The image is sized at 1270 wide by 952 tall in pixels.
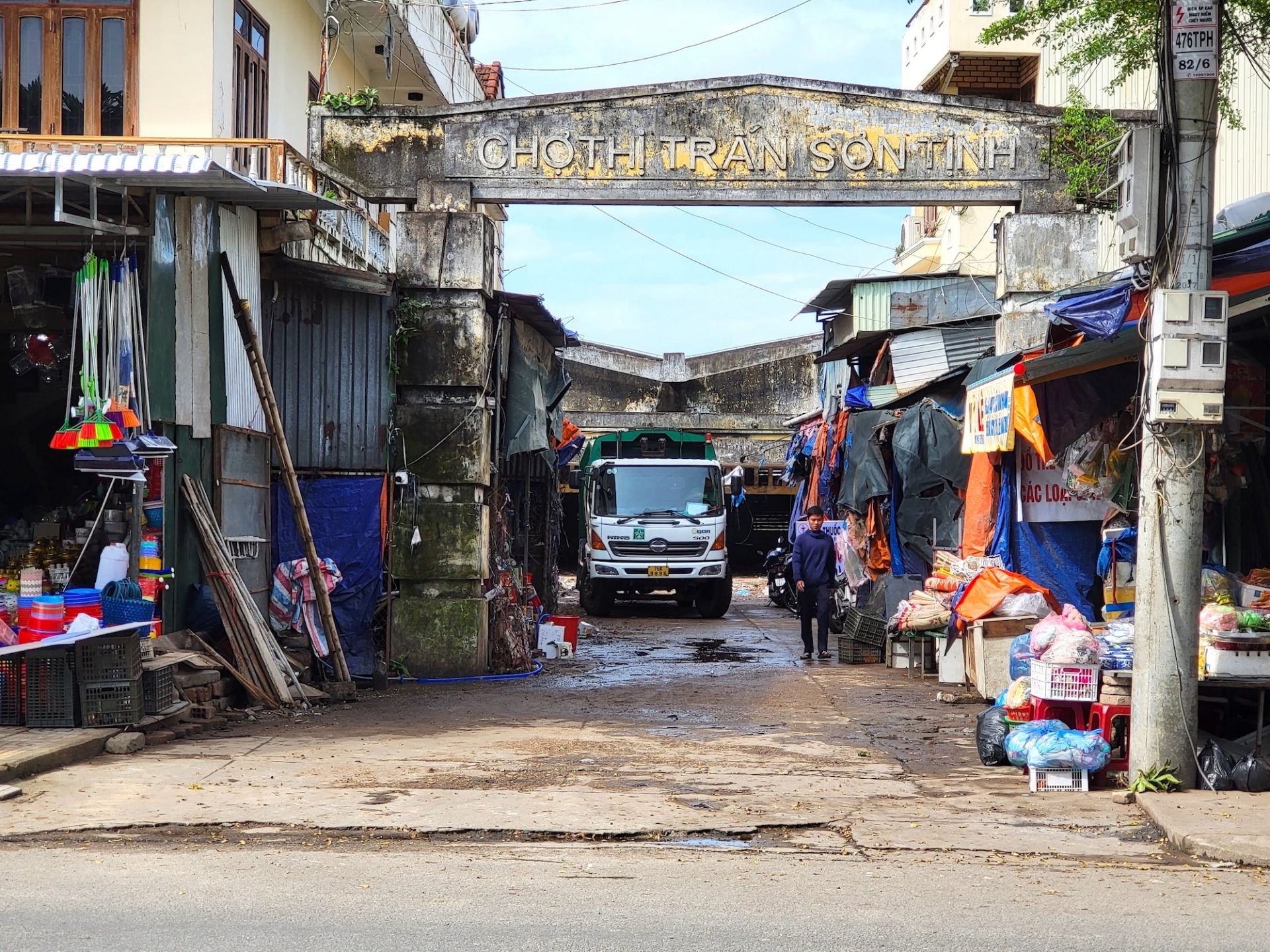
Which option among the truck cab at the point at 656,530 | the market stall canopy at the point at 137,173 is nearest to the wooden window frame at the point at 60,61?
the market stall canopy at the point at 137,173

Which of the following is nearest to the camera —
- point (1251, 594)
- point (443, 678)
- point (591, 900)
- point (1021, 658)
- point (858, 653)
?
point (591, 900)

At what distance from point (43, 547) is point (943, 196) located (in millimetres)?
9720

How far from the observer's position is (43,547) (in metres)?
11.3

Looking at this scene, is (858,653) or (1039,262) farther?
(858,653)

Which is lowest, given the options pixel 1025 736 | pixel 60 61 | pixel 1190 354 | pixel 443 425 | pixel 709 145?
pixel 1025 736

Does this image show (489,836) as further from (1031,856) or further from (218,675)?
(218,675)

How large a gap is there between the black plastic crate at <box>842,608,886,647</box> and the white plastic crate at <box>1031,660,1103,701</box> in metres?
7.34

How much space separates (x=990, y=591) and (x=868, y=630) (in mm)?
4048

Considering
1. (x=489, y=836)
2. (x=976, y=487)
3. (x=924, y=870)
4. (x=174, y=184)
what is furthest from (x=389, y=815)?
(x=976, y=487)

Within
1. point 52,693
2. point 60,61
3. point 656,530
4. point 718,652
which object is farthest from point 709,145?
point 656,530

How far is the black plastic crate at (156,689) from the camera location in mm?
9766

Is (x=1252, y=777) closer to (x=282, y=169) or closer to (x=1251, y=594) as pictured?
(x=1251, y=594)

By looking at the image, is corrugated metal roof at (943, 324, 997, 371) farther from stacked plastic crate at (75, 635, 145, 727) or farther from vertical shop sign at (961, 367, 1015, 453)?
stacked plastic crate at (75, 635, 145, 727)

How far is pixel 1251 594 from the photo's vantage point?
30.5 ft
